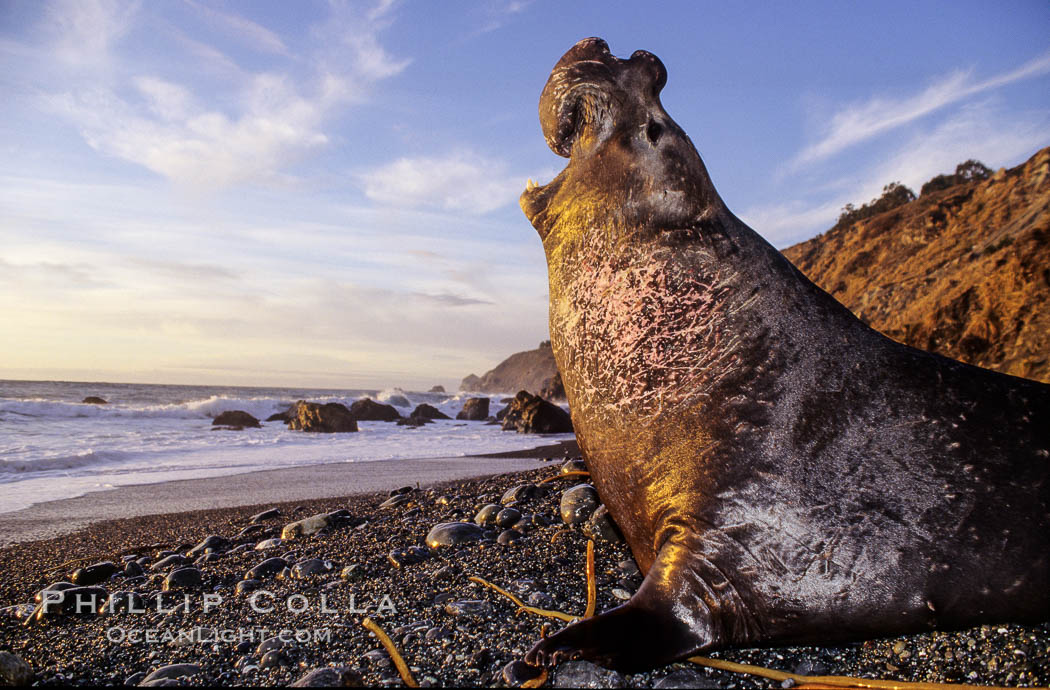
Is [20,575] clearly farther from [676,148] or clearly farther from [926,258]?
[926,258]

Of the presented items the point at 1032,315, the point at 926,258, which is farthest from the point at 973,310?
the point at 926,258

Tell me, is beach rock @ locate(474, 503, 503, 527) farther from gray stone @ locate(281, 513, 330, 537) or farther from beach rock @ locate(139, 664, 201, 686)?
beach rock @ locate(139, 664, 201, 686)

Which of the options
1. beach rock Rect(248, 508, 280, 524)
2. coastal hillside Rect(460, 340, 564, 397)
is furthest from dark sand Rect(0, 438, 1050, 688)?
coastal hillside Rect(460, 340, 564, 397)

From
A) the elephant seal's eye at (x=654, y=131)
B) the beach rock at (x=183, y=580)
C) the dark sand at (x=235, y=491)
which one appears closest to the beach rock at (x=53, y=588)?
the beach rock at (x=183, y=580)

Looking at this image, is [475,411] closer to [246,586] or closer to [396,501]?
[396,501]

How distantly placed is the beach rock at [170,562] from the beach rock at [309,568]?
941 mm

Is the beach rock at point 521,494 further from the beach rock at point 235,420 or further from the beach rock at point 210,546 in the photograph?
the beach rock at point 235,420

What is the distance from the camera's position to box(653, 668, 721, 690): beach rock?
1.73 meters

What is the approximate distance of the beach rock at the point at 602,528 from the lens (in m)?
3.00

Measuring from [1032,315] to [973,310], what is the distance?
5.84 feet

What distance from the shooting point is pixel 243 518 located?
4.78 metres

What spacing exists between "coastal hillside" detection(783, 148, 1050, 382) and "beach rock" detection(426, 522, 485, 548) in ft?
A: 32.6

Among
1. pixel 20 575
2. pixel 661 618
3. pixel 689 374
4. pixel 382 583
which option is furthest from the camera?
pixel 20 575

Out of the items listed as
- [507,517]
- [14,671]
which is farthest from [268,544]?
[14,671]
